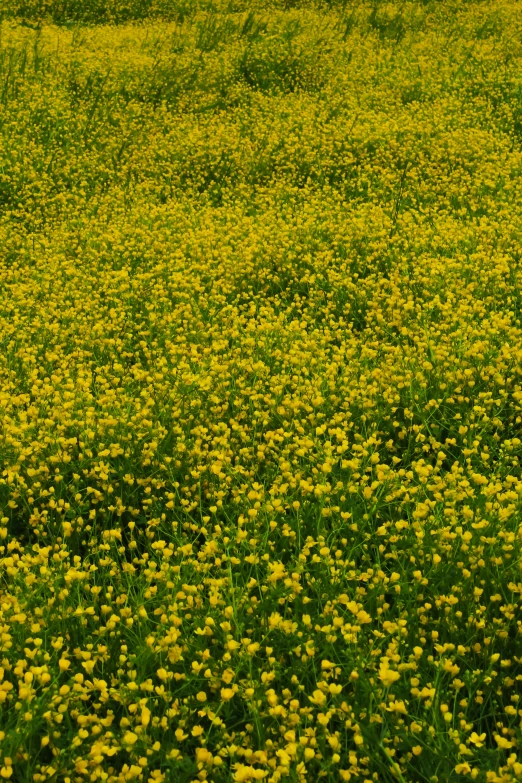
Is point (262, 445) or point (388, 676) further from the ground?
point (388, 676)

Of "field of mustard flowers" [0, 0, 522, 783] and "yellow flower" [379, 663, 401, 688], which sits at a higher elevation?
"yellow flower" [379, 663, 401, 688]

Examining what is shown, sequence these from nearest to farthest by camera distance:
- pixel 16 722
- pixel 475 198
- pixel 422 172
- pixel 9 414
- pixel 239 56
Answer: pixel 16 722, pixel 9 414, pixel 475 198, pixel 422 172, pixel 239 56

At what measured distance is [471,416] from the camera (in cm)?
383

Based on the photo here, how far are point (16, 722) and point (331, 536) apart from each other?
4.98ft

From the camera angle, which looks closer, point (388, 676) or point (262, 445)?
point (388, 676)

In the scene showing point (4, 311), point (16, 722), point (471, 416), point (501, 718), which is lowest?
point (4, 311)

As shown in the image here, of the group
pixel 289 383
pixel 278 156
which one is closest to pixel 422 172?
pixel 278 156

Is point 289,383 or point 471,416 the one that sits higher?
point 471,416

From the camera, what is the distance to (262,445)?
3816mm

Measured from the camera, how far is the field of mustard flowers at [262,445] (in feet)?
7.95

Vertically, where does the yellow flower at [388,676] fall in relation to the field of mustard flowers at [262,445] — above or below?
above

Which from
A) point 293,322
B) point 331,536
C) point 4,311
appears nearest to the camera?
point 331,536

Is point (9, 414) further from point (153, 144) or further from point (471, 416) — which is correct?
point (153, 144)

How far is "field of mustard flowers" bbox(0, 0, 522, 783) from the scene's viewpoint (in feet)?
7.95
